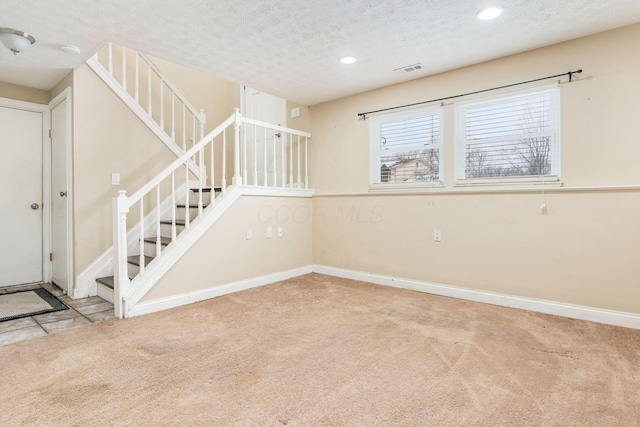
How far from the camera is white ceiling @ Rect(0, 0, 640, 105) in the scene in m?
2.33

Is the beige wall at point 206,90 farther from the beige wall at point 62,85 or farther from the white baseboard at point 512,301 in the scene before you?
the white baseboard at point 512,301

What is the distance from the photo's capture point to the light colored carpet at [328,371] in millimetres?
1544

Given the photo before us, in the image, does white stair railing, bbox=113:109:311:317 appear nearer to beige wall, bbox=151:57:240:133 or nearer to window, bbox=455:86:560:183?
beige wall, bbox=151:57:240:133

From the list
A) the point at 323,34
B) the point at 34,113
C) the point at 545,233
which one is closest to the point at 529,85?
the point at 545,233

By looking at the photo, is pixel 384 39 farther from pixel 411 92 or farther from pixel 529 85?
pixel 529 85

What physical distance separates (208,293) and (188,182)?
1.26 meters

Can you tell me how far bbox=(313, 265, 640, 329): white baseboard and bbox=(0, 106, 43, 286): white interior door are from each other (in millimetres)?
3706

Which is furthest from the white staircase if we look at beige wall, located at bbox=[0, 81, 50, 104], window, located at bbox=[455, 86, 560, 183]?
window, located at bbox=[455, 86, 560, 183]

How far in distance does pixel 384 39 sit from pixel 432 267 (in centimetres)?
229

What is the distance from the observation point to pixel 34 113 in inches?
154

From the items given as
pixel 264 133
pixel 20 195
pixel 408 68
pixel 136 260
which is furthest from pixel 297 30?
pixel 20 195

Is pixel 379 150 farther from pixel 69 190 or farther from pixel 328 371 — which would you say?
pixel 69 190

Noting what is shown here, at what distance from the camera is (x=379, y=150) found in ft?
13.5

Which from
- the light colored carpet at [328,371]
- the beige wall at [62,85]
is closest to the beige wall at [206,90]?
the beige wall at [62,85]
